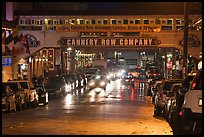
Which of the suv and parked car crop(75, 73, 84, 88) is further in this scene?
parked car crop(75, 73, 84, 88)

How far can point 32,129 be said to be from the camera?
16.5 metres

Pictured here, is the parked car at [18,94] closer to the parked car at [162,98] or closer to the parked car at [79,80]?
the parked car at [162,98]

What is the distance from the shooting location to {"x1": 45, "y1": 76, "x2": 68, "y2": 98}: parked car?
39656 millimetres

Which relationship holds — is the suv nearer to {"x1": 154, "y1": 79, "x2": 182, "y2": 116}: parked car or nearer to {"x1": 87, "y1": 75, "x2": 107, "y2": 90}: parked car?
{"x1": 154, "y1": 79, "x2": 182, "y2": 116}: parked car

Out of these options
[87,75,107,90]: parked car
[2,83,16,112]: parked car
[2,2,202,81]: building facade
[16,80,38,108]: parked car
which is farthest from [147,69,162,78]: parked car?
[2,83,16,112]: parked car

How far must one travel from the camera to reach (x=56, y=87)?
133 ft

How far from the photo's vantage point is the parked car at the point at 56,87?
3966 cm

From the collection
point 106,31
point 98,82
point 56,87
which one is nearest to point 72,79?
point 98,82

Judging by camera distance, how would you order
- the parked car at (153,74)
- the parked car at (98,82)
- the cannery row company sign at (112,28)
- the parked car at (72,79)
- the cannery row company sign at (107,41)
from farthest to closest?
the parked car at (153,74) < the parked car at (98,82) < the parked car at (72,79) < the cannery row company sign at (107,41) < the cannery row company sign at (112,28)

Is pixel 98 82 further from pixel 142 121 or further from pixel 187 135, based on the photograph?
pixel 187 135

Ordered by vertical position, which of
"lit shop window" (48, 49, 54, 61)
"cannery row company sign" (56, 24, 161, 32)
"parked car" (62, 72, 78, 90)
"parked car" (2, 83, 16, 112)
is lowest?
"parked car" (2, 83, 16, 112)

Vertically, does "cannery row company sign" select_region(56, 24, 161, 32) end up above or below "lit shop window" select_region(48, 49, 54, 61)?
above

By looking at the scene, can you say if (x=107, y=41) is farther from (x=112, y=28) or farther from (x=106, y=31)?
(x=112, y=28)

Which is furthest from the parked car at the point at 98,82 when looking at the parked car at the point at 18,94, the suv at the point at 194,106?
the suv at the point at 194,106
